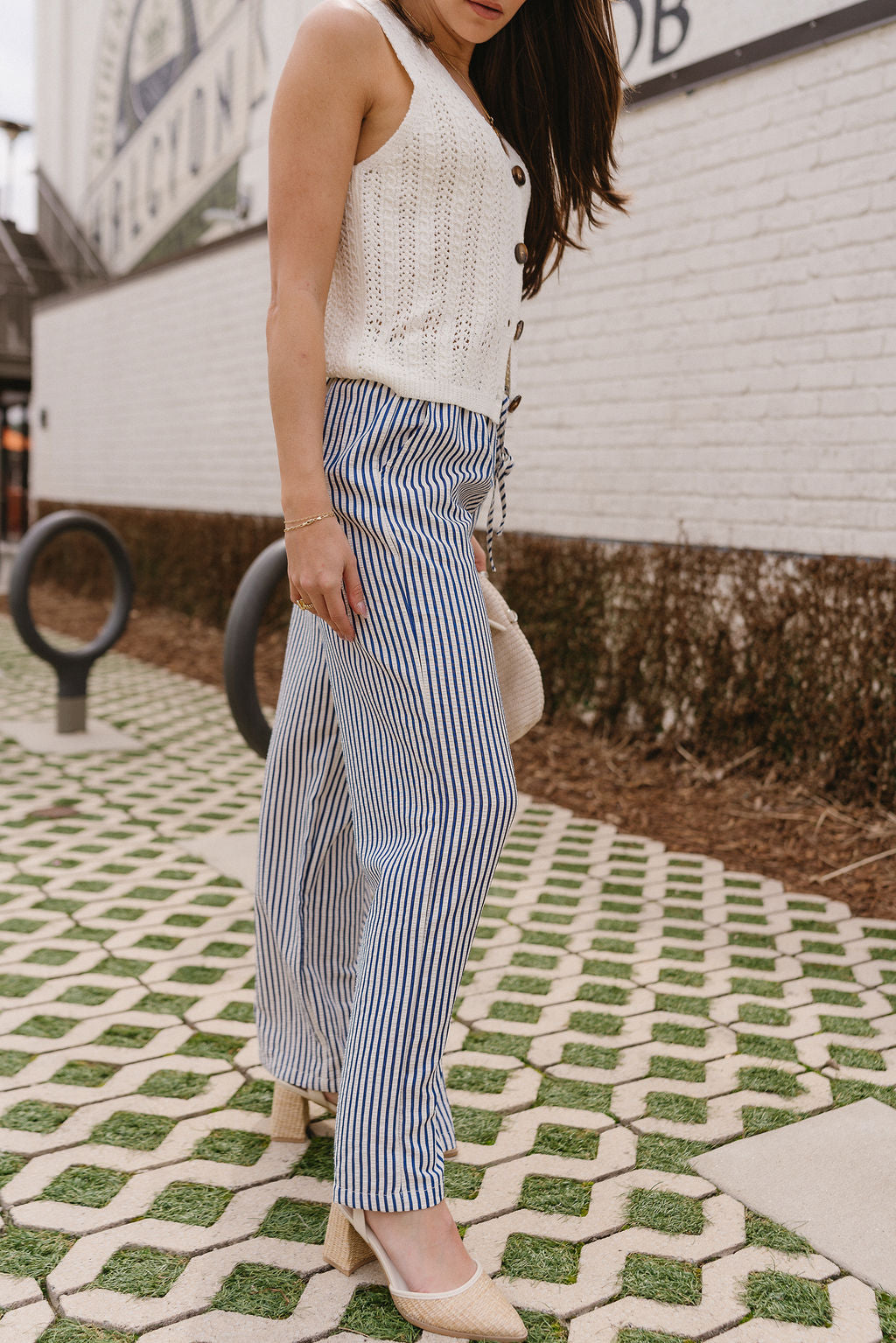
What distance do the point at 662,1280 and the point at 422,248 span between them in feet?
4.94

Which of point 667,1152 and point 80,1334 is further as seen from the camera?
point 667,1152

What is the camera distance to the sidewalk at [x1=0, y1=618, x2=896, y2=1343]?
160cm

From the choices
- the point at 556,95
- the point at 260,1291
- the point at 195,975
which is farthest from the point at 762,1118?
the point at 556,95

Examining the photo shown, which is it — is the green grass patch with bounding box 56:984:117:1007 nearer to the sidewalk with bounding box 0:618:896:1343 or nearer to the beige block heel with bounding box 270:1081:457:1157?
the sidewalk with bounding box 0:618:896:1343

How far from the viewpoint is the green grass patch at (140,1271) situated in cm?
161

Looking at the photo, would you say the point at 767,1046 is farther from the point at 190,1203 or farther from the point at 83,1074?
the point at 83,1074

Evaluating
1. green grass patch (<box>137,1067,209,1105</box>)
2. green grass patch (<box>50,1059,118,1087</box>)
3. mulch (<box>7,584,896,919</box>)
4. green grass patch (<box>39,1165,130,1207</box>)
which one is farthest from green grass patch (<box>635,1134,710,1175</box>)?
mulch (<box>7,584,896,919</box>)

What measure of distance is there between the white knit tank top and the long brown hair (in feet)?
0.79

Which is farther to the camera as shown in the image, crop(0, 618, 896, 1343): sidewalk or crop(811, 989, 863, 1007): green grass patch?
crop(811, 989, 863, 1007): green grass patch

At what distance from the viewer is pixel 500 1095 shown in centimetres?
223

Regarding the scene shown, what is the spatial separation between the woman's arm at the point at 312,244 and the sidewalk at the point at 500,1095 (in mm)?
993

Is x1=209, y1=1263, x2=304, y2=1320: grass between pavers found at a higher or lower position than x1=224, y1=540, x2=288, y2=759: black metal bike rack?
lower

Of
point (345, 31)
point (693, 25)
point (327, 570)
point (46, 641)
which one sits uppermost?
point (693, 25)

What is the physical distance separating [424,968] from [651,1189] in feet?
2.45
